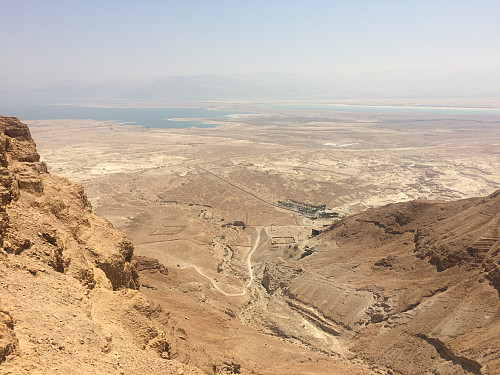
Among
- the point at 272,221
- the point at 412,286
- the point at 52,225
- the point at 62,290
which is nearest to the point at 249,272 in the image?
the point at 272,221

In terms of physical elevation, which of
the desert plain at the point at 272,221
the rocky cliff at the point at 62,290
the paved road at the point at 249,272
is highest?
the rocky cliff at the point at 62,290

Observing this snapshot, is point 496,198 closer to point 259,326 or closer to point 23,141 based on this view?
point 259,326

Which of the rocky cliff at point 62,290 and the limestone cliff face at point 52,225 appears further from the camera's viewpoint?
the limestone cliff face at point 52,225

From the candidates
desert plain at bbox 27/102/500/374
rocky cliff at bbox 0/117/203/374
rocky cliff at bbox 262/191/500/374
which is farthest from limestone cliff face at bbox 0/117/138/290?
rocky cliff at bbox 262/191/500/374

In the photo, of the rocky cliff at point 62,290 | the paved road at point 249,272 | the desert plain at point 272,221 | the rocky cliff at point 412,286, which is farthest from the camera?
the paved road at point 249,272

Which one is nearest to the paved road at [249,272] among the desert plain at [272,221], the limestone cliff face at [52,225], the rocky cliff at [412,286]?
the desert plain at [272,221]

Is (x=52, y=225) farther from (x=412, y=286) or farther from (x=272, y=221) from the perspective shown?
(x=272, y=221)

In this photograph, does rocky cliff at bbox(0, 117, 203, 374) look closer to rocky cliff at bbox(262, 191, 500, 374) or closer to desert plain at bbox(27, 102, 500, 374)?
desert plain at bbox(27, 102, 500, 374)

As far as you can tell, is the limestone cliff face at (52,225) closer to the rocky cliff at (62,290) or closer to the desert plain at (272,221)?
the rocky cliff at (62,290)
